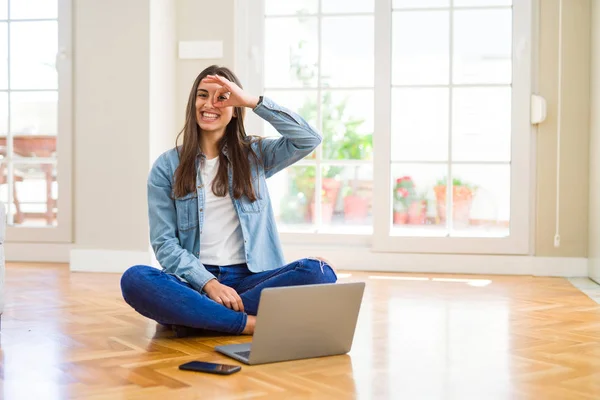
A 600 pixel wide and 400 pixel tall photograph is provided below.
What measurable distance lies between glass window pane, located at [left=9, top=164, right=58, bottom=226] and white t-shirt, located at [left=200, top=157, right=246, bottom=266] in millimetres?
2610

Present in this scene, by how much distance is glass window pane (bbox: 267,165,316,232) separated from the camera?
4969mm

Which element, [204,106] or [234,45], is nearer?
[204,106]

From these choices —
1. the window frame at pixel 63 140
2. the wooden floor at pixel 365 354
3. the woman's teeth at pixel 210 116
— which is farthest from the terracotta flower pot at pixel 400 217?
the woman's teeth at pixel 210 116

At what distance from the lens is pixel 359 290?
7.57ft

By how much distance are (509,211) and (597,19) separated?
45.0 inches

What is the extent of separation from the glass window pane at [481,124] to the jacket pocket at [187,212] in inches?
92.3

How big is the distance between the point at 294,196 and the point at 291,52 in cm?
88

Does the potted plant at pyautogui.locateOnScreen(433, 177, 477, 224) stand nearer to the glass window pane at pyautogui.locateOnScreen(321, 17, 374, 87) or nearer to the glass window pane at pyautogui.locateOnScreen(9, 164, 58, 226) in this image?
the glass window pane at pyautogui.locateOnScreen(321, 17, 374, 87)

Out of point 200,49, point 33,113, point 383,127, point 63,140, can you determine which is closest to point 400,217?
point 383,127

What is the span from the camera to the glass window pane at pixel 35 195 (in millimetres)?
5098

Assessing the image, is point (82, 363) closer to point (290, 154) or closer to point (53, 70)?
point (290, 154)

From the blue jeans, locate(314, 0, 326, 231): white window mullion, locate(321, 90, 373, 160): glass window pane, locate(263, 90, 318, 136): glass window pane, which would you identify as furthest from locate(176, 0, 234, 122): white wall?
the blue jeans

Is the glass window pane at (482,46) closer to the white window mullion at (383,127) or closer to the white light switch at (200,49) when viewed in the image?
the white window mullion at (383,127)

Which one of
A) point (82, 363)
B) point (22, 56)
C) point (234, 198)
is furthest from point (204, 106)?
point (22, 56)
